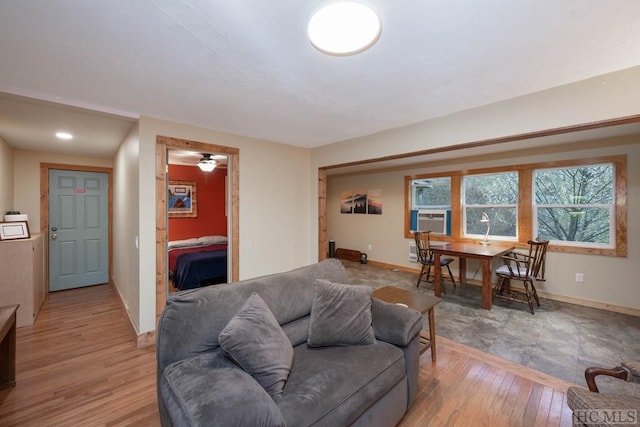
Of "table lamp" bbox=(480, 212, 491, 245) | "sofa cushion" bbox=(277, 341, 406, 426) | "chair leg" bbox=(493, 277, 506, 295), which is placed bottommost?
"chair leg" bbox=(493, 277, 506, 295)

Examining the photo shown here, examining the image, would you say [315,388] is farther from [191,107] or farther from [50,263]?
[50,263]

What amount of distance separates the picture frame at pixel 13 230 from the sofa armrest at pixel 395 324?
425 cm

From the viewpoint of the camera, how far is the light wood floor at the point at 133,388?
178 cm

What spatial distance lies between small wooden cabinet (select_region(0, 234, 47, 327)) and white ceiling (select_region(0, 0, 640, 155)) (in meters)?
1.50

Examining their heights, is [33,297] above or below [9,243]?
below

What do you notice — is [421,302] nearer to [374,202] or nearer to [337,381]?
[337,381]

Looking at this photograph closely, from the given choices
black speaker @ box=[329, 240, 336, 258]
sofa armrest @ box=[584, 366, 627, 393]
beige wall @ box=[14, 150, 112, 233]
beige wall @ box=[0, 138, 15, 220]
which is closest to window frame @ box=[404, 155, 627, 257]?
black speaker @ box=[329, 240, 336, 258]

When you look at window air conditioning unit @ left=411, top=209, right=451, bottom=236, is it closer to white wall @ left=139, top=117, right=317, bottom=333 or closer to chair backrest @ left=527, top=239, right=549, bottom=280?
chair backrest @ left=527, top=239, right=549, bottom=280

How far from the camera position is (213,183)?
20.4ft

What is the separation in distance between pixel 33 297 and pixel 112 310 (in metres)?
0.81

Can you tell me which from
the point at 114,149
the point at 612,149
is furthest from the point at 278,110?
the point at 612,149

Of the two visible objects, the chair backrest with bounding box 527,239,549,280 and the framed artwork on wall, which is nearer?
the chair backrest with bounding box 527,239,549,280

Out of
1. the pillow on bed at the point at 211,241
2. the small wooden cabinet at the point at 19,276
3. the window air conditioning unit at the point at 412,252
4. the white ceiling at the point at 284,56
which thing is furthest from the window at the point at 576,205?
the small wooden cabinet at the point at 19,276

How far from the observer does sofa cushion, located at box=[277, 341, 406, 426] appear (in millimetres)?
1239
